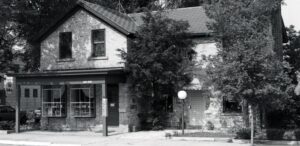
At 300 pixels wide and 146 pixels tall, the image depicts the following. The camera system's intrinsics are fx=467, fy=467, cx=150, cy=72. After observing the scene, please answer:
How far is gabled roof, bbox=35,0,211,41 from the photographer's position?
989 inches

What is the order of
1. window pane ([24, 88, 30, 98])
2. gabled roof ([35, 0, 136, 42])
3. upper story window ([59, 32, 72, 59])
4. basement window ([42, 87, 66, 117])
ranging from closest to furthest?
1. gabled roof ([35, 0, 136, 42])
2. basement window ([42, 87, 66, 117])
3. upper story window ([59, 32, 72, 59])
4. window pane ([24, 88, 30, 98])

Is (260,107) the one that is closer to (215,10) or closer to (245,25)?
(245,25)

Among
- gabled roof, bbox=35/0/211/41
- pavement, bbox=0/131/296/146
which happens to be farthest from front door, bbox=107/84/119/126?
gabled roof, bbox=35/0/211/41

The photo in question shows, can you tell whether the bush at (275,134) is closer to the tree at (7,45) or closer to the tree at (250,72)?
the tree at (250,72)

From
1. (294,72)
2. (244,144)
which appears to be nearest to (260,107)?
(244,144)

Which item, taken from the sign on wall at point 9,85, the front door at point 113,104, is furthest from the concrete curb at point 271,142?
the sign on wall at point 9,85

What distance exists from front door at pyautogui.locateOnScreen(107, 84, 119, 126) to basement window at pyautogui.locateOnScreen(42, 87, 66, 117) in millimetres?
2707

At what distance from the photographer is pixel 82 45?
26109 millimetres

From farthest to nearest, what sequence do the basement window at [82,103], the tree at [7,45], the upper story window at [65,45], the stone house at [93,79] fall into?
1. the tree at [7,45]
2. the upper story window at [65,45]
3. the basement window at [82,103]
4. the stone house at [93,79]

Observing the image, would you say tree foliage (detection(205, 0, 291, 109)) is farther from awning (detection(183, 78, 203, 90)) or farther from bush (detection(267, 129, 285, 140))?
awning (detection(183, 78, 203, 90))

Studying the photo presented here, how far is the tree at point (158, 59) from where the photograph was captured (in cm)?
2356

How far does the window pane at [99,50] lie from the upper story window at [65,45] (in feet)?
5.44

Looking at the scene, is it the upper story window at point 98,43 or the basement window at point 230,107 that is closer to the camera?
the basement window at point 230,107

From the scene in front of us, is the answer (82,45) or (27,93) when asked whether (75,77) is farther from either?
(27,93)
